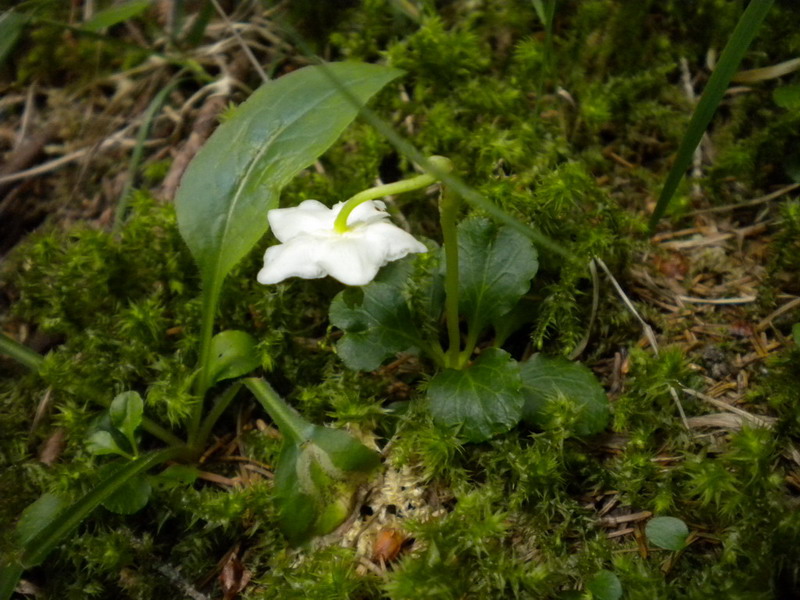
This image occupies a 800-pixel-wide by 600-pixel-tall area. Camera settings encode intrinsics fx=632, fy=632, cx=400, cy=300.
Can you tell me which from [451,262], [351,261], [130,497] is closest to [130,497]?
[130,497]

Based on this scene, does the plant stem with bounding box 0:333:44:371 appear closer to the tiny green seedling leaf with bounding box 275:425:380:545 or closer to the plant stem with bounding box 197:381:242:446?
the plant stem with bounding box 197:381:242:446

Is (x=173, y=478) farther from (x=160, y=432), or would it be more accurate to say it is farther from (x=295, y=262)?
(x=295, y=262)

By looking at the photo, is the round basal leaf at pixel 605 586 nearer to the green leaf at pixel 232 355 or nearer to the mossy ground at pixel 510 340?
the mossy ground at pixel 510 340

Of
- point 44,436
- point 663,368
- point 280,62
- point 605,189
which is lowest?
point 44,436

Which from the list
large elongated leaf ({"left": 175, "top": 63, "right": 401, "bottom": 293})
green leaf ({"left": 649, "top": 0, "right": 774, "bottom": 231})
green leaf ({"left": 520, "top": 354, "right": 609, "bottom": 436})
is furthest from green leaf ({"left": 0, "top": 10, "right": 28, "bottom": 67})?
green leaf ({"left": 649, "top": 0, "right": 774, "bottom": 231})

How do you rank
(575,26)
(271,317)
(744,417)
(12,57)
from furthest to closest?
1. (12,57)
2. (575,26)
3. (271,317)
4. (744,417)

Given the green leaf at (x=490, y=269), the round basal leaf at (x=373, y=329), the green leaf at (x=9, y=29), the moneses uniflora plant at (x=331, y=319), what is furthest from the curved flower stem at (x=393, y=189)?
the green leaf at (x=9, y=29)

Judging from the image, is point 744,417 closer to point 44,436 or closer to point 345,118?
point 345,118

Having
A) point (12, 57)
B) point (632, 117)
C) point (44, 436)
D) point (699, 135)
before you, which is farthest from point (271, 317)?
point (12, 57)

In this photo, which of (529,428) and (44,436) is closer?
(529,428)
